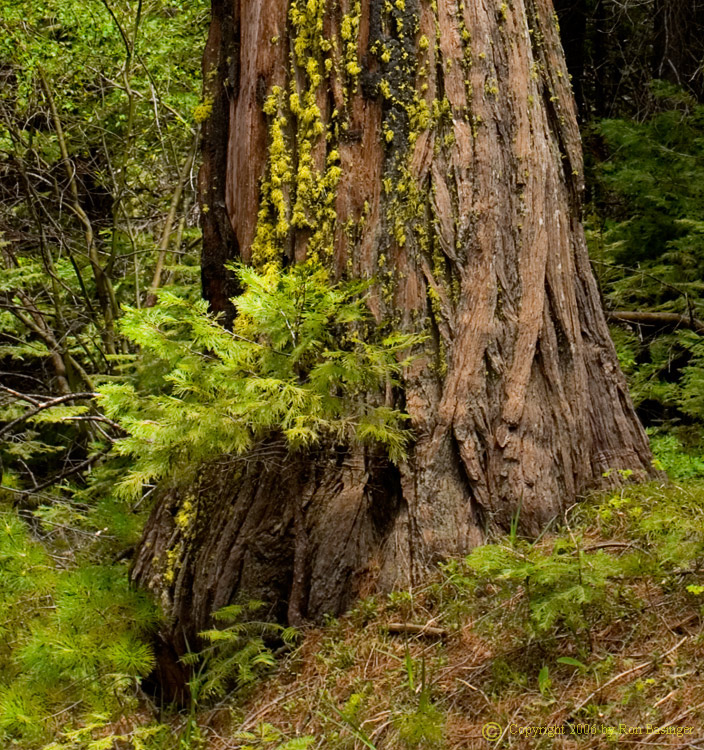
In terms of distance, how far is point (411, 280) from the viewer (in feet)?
10.1

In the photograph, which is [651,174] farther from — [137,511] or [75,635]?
[75,635]

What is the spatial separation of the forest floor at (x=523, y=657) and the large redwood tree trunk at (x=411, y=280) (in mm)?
182

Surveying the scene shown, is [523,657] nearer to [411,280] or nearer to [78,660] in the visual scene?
[411,280]

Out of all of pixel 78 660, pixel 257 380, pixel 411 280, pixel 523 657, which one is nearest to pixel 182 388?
pixel 257 380

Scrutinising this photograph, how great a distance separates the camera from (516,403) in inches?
121

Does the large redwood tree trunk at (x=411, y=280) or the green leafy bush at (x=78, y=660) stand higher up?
the large redwood tree trunk at (x=411, y=280)

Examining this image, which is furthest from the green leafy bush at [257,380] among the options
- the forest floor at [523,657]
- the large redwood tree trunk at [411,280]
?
the forest floor at [523,657]

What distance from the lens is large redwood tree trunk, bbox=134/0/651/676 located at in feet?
9.92

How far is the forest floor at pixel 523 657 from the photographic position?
A: 2195 mm

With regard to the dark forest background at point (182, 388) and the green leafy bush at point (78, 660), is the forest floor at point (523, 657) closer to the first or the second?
the dark forest background at point (182, 388)

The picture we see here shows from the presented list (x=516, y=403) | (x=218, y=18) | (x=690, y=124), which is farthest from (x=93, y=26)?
(x=516, y=403)

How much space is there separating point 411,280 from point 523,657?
1.42 meters

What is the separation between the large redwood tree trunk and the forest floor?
0.60 feet

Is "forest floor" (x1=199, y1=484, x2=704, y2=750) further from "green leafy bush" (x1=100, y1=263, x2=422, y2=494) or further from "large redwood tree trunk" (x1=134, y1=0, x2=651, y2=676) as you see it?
"green leafy bush" (x1=100, y1=263, x2=422, y2=494)
